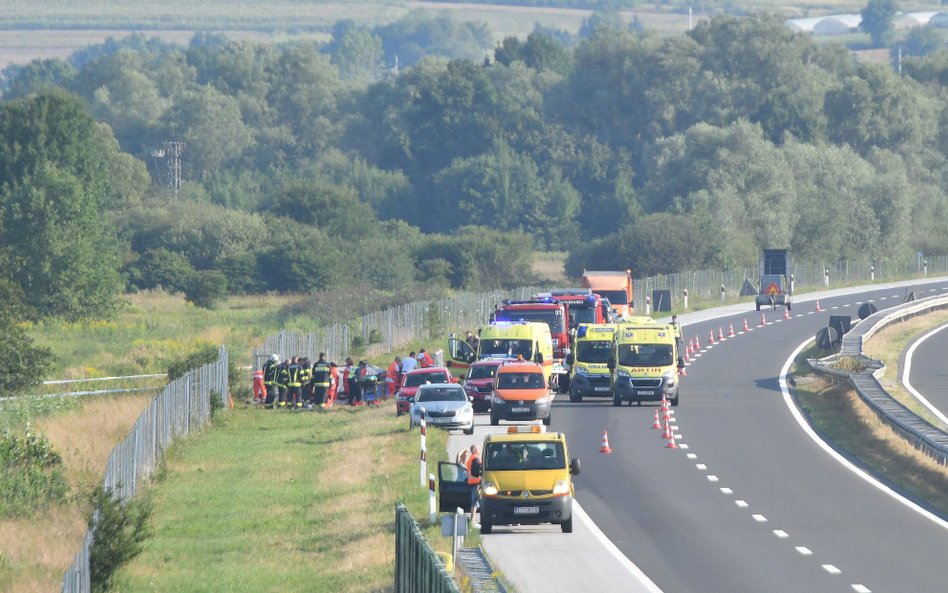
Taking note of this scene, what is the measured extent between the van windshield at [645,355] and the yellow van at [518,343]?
3301mm

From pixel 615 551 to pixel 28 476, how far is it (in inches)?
533

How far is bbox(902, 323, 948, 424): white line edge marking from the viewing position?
49.0 meters

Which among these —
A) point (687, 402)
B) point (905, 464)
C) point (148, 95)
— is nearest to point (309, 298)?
point (687, 402)

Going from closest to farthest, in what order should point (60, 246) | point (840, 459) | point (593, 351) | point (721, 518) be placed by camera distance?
point (721, 518) < point (840, 459) < point (593, 351) < point (60, 246)

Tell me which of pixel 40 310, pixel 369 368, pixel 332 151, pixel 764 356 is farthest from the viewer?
pixel 332 151

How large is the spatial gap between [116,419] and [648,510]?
1932 centimetres

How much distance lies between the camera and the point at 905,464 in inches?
1505

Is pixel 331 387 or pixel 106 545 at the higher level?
pixel 106 545

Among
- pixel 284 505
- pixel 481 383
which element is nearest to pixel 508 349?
pixel 481 383

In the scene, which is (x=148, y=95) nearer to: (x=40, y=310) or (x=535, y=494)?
(x=40, y=310)

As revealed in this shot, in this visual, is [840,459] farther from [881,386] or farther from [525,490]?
[525,490]

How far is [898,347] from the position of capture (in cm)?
6981

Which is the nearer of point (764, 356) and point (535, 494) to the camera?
point (535, 494)

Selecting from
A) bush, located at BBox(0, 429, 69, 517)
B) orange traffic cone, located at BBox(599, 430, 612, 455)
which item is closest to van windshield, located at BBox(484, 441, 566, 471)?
bush, located at BBox(0, 429, 69, 517)
